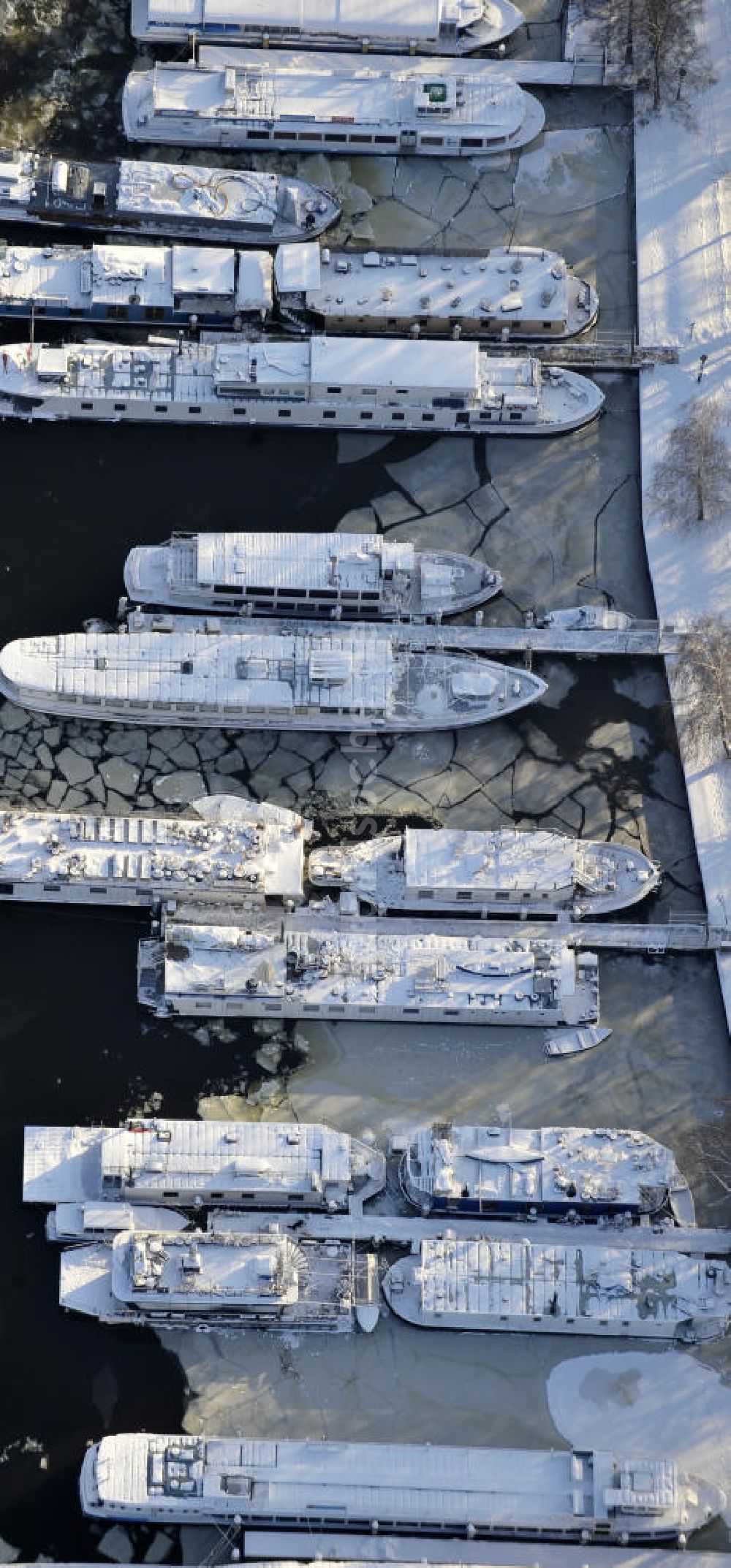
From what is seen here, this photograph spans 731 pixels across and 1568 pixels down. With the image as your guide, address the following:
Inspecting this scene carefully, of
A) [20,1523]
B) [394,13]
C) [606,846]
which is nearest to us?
[20,1523]

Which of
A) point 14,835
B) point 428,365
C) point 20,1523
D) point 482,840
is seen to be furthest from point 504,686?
point 20,1523

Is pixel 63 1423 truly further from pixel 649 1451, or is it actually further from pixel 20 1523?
pixel 649 1451

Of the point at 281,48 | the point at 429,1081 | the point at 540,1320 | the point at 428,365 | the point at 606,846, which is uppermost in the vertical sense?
the point at 281,48

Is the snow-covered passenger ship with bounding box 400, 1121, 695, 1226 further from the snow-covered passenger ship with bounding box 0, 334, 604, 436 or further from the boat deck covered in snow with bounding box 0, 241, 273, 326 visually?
the boat deck covered in snow with bounding box 0, 241, 273, 326

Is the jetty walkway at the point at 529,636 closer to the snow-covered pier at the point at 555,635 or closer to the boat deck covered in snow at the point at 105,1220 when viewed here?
the snow-covered pier at the point at 555,635

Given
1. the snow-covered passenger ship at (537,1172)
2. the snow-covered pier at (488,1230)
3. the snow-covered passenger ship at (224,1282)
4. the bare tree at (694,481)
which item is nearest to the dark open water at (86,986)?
the snow-covered passenger ship at (224,1282)

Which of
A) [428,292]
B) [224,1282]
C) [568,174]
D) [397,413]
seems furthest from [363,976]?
[568,174]

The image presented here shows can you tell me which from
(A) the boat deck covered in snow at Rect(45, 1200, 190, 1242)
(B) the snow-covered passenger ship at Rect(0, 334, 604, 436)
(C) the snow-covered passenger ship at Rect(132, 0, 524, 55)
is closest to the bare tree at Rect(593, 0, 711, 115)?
(C) the snow-covered passenger ship at Rect(132, 0, 524, 55)
